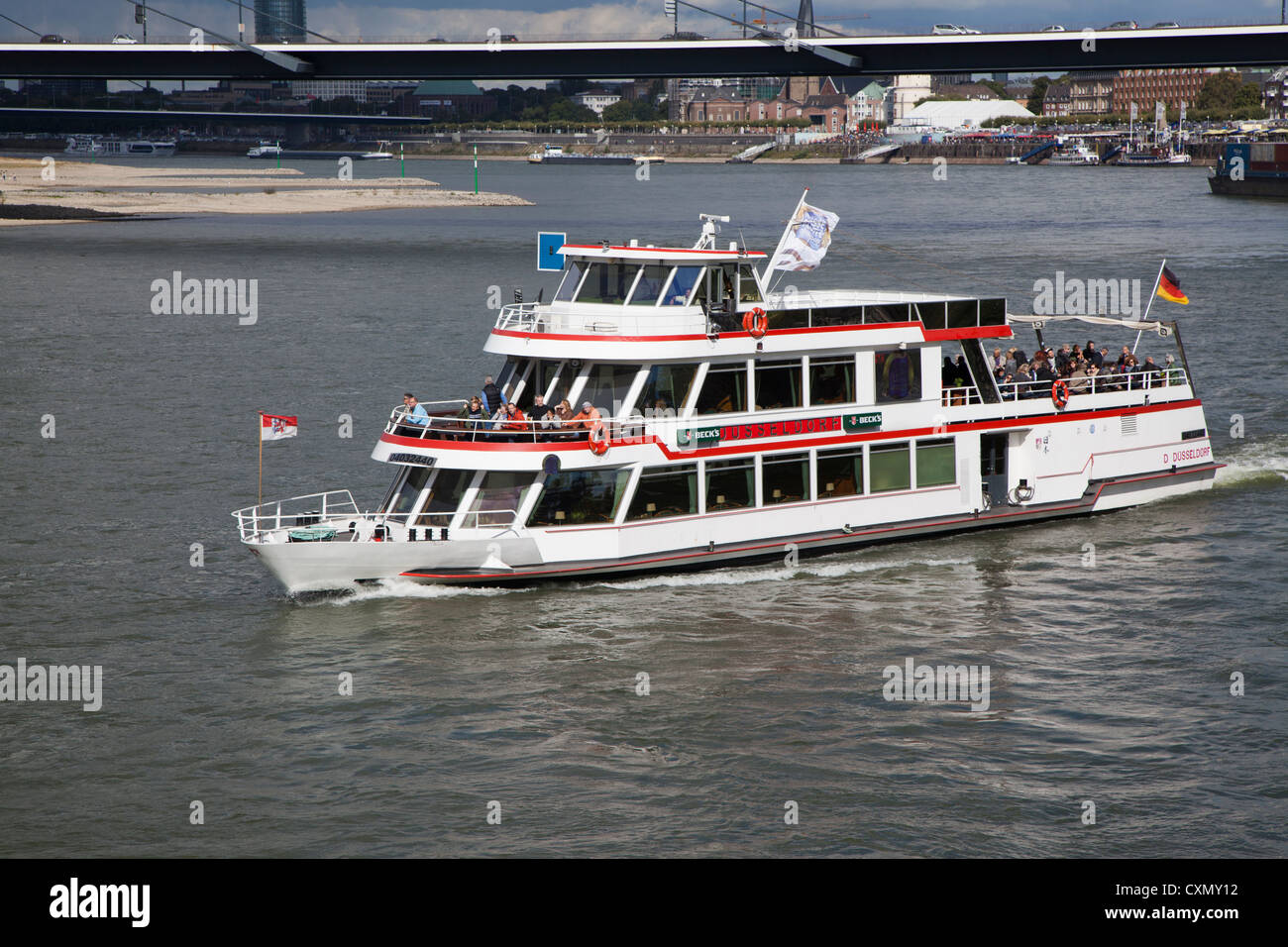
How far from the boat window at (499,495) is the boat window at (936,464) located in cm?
886

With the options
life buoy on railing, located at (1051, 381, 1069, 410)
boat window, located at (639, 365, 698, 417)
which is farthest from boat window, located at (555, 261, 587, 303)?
life buoy on railing, located at (1051, 381, 1069, 410)

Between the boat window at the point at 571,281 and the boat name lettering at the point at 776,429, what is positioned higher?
the boat window at the point at 571,281

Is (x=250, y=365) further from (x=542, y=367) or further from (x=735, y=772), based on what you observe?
(x=735, y=772)

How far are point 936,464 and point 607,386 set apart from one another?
7.63 m

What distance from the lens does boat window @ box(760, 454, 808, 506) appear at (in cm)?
2812

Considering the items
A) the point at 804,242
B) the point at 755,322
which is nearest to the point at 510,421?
the point at 755,322

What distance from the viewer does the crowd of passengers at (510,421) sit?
25.9 metres

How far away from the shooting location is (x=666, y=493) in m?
27.1

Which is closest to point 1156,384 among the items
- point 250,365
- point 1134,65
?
point 250,365

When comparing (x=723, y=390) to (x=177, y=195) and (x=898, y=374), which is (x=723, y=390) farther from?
(x=177, y=195)

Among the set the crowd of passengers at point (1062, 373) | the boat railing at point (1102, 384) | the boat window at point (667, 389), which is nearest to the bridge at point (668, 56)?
the boat railing at point (1102, 384)

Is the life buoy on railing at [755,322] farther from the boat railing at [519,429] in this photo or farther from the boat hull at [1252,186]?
the boat hull at [1252,186]

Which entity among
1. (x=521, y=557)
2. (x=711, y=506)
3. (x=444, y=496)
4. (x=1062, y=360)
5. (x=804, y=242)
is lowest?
(x=521, y=557)

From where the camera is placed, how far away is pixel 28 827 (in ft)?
59.1
